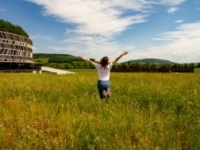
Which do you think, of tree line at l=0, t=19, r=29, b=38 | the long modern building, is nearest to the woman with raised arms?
the long modern building

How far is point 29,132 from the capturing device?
14.4 ft

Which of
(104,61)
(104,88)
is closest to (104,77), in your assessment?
(104,88)

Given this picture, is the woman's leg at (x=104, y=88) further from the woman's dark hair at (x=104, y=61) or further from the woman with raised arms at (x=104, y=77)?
the woman's dark hair at (x=104, y=61)

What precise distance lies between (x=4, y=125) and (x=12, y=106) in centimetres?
167

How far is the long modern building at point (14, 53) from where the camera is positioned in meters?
56.3

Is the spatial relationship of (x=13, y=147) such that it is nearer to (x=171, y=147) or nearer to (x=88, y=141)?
(x=88, y=141)

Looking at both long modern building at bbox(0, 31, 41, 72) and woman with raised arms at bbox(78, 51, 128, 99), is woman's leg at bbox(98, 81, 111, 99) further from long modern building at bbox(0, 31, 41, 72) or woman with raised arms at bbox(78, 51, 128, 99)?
long modern building at bbox(0, 31, 41, 72)

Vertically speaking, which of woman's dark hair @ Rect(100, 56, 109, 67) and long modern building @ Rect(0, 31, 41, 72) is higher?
long modern building @ Rect(0, 31, 41, 72)

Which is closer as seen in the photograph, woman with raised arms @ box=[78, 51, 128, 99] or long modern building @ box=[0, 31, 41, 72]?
woman with raised arms @ box=[78, 51, 128, 99]

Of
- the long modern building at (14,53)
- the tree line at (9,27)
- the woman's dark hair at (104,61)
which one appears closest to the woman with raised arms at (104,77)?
the woman's dark hair at (104,61)

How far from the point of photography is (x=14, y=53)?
64.3 metres

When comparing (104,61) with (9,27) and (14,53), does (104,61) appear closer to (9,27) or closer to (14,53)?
(14,53)

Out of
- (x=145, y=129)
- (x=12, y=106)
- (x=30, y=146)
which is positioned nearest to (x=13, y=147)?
(x=30, y=146)

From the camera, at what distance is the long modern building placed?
185 feet
